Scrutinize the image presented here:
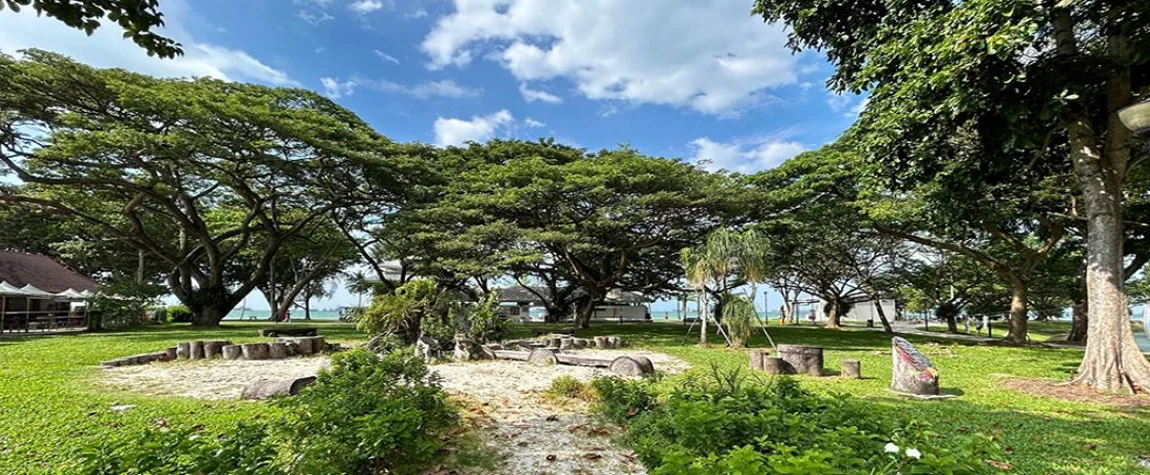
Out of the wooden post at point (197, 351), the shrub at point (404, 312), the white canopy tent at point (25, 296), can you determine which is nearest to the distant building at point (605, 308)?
the white canopy tent at point (25, 296)

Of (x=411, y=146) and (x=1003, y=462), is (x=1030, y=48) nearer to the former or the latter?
(x=1003, y=462)

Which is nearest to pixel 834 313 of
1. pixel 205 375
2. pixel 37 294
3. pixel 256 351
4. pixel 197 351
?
pixel 256 351

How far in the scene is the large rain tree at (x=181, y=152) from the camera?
522 inches

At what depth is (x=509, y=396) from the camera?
233 inches

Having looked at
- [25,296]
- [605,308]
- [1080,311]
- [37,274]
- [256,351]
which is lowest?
[605,308]

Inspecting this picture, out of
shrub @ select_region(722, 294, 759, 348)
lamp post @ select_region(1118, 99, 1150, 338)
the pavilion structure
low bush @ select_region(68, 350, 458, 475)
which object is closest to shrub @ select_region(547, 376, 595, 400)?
low bush @ select_region(68, 350, 458, 475)

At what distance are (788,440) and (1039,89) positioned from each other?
6.45m

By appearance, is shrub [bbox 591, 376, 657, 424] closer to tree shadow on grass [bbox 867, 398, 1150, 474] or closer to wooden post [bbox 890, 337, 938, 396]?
tree shadow on grass [bbox 867, 398, 1150, 474]

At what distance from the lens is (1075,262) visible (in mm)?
15828

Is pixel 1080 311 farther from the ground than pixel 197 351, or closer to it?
farther from the ground

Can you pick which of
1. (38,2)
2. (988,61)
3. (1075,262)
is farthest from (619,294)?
(38,2)

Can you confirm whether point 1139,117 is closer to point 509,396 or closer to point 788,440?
point 788,440

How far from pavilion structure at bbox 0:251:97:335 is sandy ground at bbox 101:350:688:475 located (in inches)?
534

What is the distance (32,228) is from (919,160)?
3252 centimetres
